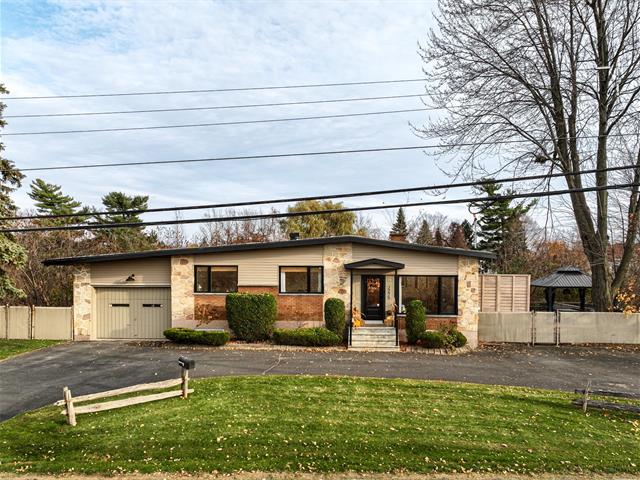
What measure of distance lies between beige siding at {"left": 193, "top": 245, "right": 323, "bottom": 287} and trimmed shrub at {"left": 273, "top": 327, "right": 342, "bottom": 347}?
2400mm

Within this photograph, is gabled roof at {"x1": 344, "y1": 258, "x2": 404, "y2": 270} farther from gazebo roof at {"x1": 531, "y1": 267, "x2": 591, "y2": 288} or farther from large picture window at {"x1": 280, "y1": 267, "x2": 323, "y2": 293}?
gazebo roof at {"x1": 531, "y1": 267, "x2": 591, "y2": 288}

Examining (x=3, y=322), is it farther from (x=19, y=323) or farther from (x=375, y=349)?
(x=375, y=349)

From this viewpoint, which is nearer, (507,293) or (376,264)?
(376,264)

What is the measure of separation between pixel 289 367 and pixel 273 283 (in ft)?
18.2

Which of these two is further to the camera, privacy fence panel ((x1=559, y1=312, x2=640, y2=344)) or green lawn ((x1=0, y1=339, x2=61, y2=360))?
privacy fence panel ((x1=559, y1=312, x2=640, y2=344))

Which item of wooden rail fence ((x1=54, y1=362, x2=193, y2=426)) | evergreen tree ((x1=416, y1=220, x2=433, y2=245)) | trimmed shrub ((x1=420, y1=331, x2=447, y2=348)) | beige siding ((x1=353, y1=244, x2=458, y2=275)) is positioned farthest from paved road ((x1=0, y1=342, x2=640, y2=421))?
evergreen tree ((x1=416, y1=220, x2=433, y2=245))

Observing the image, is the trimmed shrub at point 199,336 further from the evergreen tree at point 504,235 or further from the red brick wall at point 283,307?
the evergreen tree at point 504,235

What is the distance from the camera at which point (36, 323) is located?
18328mm

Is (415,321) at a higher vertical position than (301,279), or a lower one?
lower

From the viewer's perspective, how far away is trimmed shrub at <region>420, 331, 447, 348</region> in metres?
16.4

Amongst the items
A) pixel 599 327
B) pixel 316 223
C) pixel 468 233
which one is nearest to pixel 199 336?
pixel 599 327

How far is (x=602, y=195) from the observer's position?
1972cm

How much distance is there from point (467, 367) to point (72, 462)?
11444 millimetres

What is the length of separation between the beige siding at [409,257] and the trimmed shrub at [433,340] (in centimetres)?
286
